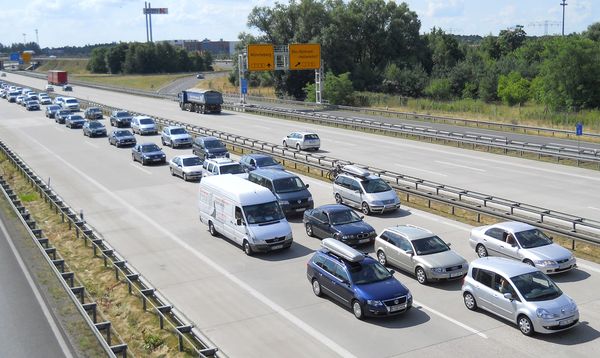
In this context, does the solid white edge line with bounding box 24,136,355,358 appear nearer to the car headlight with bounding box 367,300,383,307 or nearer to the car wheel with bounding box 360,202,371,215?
the car headlight with bounding box 367,300,383,307

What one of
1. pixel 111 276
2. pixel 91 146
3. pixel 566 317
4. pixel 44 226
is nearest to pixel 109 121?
pixel 91 146

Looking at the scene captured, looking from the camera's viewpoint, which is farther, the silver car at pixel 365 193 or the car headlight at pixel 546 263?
the silver car at pixel 365 193

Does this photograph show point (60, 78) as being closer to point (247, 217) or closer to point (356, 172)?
point (356, 172)

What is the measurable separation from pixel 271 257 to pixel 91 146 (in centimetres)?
3038

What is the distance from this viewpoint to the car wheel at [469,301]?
52.2ft

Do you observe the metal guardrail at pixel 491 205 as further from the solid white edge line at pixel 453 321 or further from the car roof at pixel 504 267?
the solid white edge line at pixel 453 321

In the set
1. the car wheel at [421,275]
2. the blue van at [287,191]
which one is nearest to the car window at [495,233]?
the car wheel at [421,275]

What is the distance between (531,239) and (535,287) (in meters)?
4.25

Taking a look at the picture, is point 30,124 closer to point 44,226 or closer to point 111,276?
point 44,226

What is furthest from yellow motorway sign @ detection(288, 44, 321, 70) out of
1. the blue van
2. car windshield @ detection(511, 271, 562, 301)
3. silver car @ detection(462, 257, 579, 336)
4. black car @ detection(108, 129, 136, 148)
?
car windshield @ detection(511, 271, 562, 301)

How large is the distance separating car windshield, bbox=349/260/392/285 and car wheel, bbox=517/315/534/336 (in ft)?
10.8

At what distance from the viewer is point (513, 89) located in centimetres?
7962

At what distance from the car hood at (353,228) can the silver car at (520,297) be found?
220 inches

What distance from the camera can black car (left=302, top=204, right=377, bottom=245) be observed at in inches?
836
